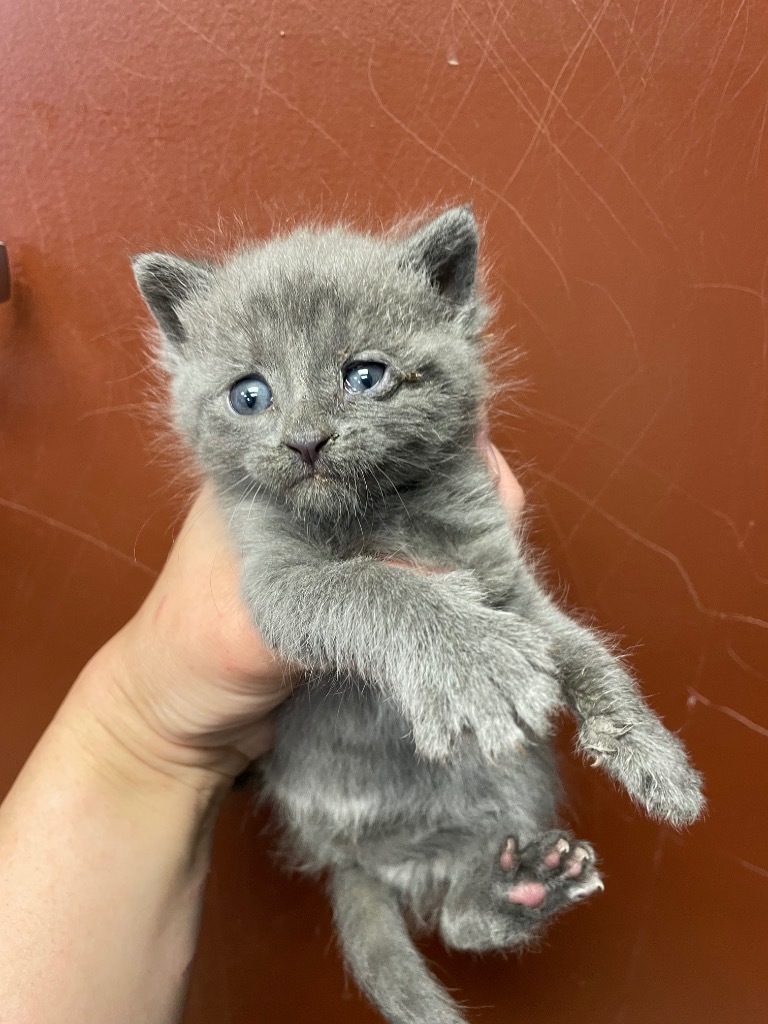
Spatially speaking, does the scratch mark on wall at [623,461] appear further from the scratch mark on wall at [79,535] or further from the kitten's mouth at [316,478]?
the scratch mark on wall at [79,535]

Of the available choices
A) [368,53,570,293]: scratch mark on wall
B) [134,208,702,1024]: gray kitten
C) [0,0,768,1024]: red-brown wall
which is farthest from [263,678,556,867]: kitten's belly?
[368,53,570,293]: scratch mark on wall

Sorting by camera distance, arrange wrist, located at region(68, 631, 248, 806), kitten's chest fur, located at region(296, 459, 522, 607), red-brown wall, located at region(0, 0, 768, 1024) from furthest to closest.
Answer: red-brown wall, located at region(0, 0, 768, 1024)
wrist, located at region(68, 631, 248, 806)
kitten's chest fur, located at region(296, 459, 522, 607)

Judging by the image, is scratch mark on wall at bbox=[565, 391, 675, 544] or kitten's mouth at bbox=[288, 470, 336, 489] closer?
kitten's mouth at bbox=[288, 470, 336, 489]

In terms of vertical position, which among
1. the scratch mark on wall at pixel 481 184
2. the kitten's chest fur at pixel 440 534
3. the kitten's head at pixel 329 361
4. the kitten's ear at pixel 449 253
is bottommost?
the kitten's chest fur at pixel 440 534

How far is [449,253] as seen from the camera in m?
0.98

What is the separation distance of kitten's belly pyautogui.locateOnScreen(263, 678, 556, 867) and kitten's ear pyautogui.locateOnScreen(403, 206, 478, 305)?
609mm

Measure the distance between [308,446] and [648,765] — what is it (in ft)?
1.83

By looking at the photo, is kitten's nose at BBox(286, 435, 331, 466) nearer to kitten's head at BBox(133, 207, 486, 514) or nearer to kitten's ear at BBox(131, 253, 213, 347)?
kitten's head at BBox(133, 207, 486, 514)

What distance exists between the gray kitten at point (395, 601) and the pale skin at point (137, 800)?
0.37ft

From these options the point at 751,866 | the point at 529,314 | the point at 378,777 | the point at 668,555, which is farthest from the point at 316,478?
the point at 751,866

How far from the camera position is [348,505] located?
86 centimetres

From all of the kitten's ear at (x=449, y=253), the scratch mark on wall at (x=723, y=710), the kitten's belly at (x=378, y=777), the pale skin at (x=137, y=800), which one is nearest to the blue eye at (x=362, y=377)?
the kitten's ear at (x=449, y=253)

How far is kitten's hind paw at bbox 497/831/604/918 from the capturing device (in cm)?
98

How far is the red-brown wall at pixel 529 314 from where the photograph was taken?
1.38 meters
